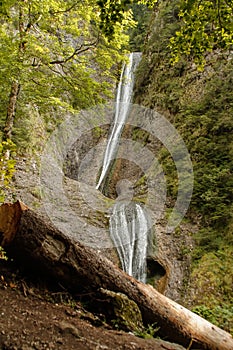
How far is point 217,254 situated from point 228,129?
482 centimetres

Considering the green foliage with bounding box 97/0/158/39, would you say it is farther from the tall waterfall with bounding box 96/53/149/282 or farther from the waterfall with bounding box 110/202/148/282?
the waterfall with bounding box 110/202/148/282

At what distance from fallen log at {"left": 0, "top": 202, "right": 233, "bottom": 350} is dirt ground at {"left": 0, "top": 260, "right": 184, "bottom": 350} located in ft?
0.69

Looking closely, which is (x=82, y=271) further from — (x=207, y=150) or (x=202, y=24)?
(x=207, y=150)

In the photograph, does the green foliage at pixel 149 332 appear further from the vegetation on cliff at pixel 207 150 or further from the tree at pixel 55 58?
the tree at pixel 55 58

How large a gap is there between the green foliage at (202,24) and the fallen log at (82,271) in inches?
113

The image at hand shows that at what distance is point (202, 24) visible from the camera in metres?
3.46

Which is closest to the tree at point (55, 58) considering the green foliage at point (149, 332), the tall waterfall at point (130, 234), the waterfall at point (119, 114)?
the tall waterfall at point (130, 234)

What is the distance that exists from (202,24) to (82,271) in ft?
10.7

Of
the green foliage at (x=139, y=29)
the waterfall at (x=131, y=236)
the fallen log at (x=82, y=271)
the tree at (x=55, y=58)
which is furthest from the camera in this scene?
the green foliage at (x=139, y=29)

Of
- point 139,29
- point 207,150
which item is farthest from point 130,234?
point 139,29

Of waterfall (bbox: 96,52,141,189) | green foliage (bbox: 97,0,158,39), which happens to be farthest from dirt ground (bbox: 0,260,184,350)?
waterfall (bbox: 96,52,141,189)

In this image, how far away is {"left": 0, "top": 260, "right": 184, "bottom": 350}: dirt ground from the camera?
2504 mm

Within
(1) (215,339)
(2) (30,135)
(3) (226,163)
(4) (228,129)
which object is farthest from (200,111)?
(1) (215,339)

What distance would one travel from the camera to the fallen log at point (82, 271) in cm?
348
